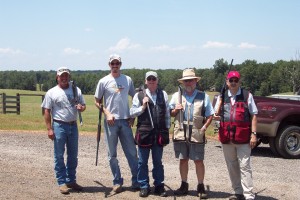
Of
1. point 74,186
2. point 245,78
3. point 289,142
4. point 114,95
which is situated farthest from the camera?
point 245,78

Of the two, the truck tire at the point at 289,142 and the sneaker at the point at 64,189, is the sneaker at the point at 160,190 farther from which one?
the truck tire at the point at 289,142

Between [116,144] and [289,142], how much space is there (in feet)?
16.9

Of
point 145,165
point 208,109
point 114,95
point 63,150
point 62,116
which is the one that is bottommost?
point 145,165

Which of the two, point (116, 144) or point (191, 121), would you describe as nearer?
point (191, 121)

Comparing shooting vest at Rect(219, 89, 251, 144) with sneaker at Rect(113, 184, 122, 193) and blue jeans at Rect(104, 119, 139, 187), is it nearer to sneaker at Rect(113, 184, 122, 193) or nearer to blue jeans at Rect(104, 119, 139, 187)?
blue jeans at Rect(104, 119, 139, 187)

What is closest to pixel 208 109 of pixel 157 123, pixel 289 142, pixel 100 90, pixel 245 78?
pixel 157 123

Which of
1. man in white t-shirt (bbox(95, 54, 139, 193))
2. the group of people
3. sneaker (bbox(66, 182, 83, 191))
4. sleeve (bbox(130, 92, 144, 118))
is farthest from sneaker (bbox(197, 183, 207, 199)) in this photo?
sneaker (bbox(66, 182, 83, 191))

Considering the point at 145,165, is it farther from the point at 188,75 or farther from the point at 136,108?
the point at 188,75

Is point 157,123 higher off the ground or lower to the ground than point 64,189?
higher

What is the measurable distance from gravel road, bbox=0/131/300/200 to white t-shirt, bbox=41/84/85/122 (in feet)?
3.78

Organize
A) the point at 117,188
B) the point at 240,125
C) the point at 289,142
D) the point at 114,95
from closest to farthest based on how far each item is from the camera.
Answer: the point at 240,125, the point at 114,95, the point at 117,188, the point at 289,142

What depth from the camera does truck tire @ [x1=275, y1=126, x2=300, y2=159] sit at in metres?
10.2

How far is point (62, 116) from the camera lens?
21.8 feet

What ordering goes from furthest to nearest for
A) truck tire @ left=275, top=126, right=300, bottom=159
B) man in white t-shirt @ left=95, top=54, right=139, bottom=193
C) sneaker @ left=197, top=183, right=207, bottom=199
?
truck tire @ left=275, top=126, right=300, bottom=159 → man in white t-shirt @ left=95, top=54, right=139, bottom=193 → sneaker @ left=197, top=183, right=207, bottom=199
